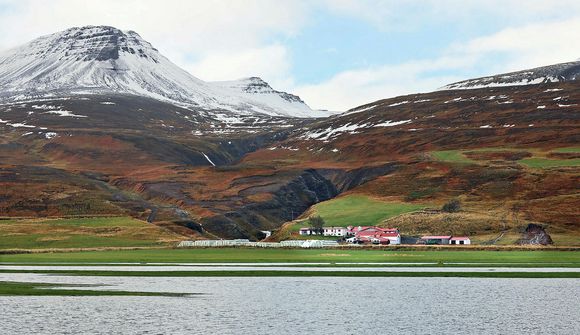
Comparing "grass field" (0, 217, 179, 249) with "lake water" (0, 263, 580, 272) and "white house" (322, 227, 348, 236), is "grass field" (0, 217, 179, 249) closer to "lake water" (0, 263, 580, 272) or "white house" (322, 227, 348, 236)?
"white house" (322, 227, 348, 236)

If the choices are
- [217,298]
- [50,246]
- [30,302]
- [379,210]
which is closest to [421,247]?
[379,210]

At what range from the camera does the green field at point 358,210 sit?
6486 inches

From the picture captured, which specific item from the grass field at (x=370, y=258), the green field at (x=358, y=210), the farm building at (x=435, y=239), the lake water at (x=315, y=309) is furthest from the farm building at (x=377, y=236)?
the lake water at (x=315, y=309)

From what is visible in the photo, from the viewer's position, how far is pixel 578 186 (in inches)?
6929

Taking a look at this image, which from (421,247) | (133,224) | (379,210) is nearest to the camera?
(421,247)

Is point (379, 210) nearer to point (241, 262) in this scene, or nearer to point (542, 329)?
point (241, 262)

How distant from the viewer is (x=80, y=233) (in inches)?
5846

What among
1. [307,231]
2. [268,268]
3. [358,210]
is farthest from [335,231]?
[268,268]

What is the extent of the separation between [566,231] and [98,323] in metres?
117

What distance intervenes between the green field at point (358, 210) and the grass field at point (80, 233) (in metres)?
33.7

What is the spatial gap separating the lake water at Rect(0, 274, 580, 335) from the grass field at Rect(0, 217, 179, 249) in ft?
236

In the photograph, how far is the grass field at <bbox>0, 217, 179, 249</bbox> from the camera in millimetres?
138375

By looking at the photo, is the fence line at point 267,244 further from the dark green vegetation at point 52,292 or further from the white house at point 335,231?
the dark green vegetation at point 52,292

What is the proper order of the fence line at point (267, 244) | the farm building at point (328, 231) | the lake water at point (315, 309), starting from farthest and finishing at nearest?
1. the farm building at point (328, 231)
2. the fence line at point (267, 244)
3. the lake water at point (315, 309)
